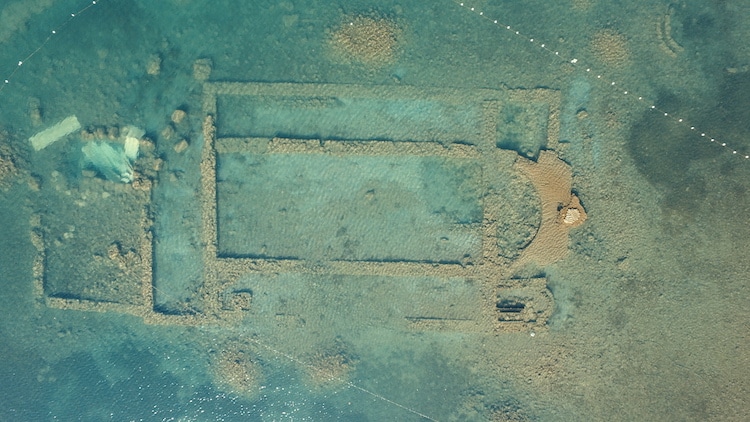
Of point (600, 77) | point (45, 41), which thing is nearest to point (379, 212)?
point (600, 77)

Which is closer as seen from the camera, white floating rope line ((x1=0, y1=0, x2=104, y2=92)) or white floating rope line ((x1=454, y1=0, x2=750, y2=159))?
white floating rope line ((x1=454, y1=0, x2=750, y2=159))

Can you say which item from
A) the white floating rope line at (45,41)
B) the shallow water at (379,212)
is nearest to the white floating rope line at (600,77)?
the shallow water at (379,212)

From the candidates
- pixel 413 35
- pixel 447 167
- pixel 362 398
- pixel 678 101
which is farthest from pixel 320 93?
pixel 678 101

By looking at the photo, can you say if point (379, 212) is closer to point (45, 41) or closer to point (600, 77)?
point (600, 77)

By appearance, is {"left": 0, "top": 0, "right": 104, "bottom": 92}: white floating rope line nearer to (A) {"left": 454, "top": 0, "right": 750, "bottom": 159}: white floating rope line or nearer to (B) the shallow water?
(B) the shallow water

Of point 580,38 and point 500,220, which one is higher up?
point 580,38

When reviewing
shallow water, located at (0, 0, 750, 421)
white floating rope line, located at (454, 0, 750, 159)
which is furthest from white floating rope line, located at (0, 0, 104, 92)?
white floating rope line, located at (454, 0, 750, 159)

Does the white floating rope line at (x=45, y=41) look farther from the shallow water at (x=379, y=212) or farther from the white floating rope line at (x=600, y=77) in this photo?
the white floating rope line at (x=600, y=77)

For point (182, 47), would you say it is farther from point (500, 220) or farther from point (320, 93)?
point (500, 220)
